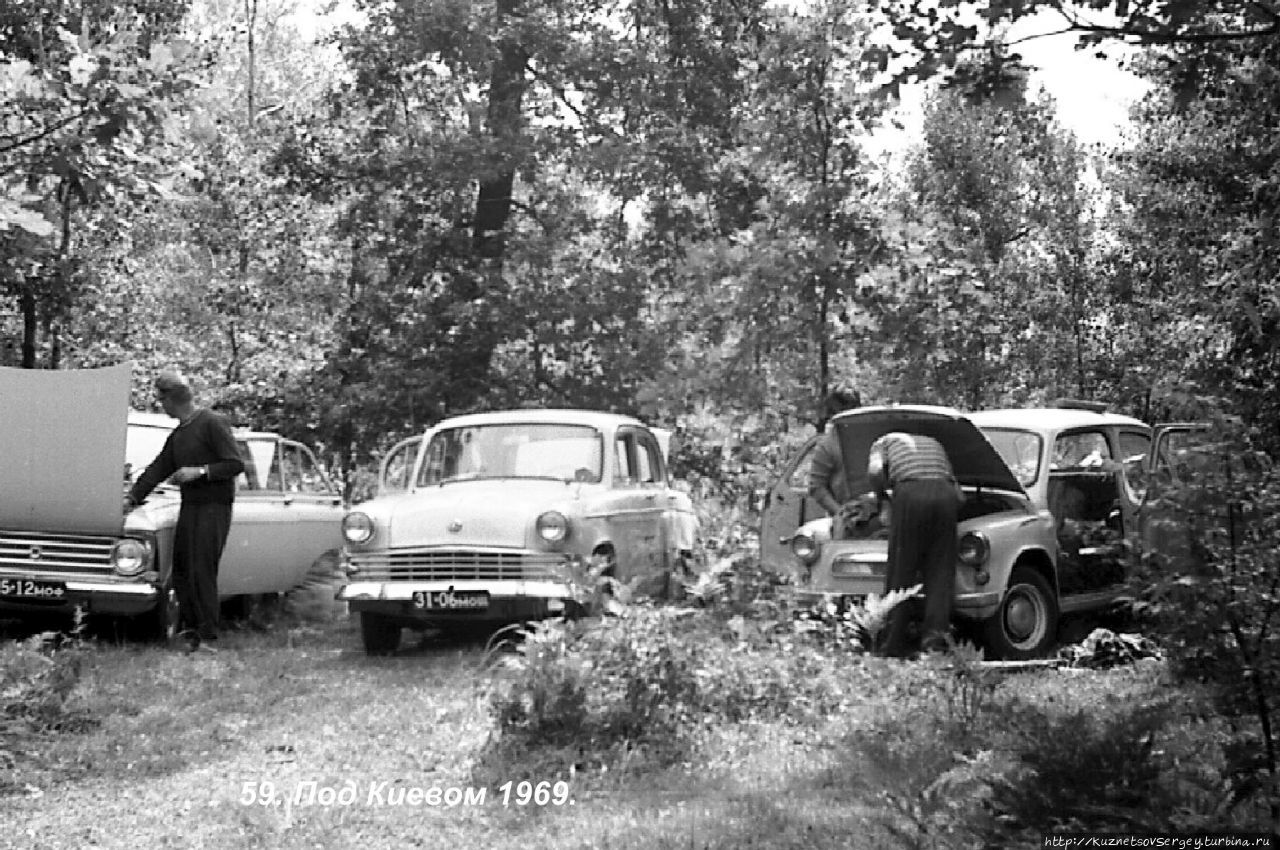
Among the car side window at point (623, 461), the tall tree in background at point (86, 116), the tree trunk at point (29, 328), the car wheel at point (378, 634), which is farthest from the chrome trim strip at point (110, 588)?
the tree trunk at point (29, 328)

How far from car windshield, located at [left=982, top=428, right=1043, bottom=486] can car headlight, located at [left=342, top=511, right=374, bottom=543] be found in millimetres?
4611

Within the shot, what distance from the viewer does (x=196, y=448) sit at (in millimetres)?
11602

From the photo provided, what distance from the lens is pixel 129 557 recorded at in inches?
458

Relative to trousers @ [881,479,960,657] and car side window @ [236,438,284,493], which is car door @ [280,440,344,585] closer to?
car side window @ [236,438,284,493]

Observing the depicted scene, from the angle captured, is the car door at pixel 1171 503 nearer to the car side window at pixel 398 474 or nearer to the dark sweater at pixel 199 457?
the dark sweater at pixel 199 457


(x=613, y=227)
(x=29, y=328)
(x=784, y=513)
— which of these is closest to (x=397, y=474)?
(x=784, y=513)

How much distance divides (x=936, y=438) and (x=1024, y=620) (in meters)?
1.40

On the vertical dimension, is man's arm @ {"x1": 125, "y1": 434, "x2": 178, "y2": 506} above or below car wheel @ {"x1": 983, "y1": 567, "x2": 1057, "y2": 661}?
above

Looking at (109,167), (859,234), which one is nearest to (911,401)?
(859,234)

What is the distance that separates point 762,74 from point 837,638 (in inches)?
349

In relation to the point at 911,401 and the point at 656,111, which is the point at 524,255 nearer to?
the point at 656,111

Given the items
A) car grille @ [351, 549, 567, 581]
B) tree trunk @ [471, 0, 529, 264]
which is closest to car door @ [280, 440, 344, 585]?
car grille @ [351, 549, 567, 581]

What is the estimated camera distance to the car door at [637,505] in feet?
39.8

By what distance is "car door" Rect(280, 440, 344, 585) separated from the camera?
14.1m
